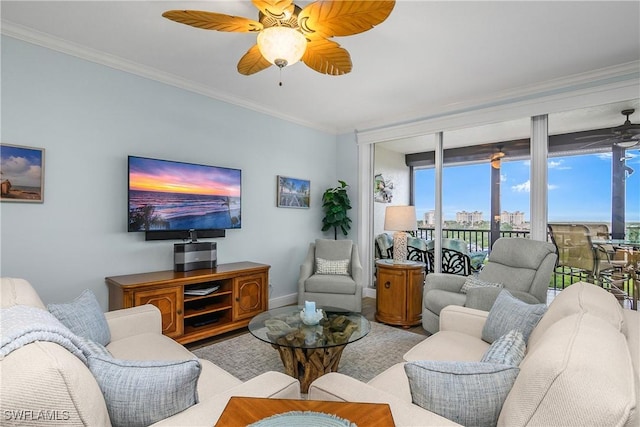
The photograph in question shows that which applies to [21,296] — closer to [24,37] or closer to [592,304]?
[24,37]

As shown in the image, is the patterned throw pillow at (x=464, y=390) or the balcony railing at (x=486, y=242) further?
the balcony railing at (x=486, y=242)

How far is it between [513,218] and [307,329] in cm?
290

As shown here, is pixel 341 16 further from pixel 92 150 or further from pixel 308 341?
pixel 92 150

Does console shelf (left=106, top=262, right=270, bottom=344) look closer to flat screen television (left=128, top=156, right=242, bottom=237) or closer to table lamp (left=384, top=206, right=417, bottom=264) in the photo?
flat screen television (left=128, top=156, right=242, bottom=237)

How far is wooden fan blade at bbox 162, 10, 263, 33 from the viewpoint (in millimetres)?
1717

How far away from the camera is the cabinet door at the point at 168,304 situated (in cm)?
270

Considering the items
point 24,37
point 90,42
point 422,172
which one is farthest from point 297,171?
point 24,37

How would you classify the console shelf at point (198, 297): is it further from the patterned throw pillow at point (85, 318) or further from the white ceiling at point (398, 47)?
the white ceiling at point (398, 47)

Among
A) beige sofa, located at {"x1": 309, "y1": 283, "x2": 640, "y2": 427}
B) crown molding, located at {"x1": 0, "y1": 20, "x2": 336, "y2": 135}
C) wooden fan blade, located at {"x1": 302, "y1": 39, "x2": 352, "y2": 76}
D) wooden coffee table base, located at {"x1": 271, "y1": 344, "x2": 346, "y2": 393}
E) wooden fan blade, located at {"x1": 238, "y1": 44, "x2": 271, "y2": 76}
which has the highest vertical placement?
crown molding, located at {"x1": 0, "y1": 20, "x2": 336, "y2": 135}

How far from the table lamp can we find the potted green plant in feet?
3.28

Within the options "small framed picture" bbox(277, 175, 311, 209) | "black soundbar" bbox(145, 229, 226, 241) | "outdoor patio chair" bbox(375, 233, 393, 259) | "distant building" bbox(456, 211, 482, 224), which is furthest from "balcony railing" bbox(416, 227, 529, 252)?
"black soundbar" bbox(145, 229, 226, 241)

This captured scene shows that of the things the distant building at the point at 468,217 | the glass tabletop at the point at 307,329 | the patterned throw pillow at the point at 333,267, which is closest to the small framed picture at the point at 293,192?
the patterned throw pillow at the point at 333,267

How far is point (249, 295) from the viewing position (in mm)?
3447

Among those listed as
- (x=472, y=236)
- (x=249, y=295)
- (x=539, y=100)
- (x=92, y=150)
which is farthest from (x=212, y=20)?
(x=472, y=236)
